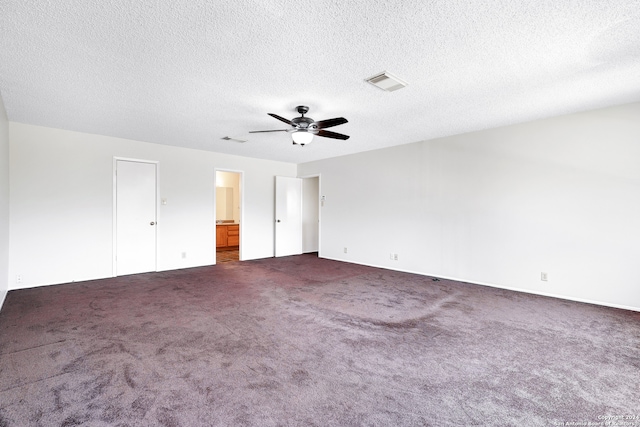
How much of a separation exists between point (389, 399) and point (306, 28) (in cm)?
257

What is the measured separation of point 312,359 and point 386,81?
261cm

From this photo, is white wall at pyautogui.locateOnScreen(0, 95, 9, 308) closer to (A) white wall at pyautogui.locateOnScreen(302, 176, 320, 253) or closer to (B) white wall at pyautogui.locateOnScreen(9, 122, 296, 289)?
(B) white wall at pyautogui.locateOnScreen(9, 122, 296, 289)

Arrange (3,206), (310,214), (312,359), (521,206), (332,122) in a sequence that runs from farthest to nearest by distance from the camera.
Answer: (310,214) < (521,206) < (3,206) < (332,122) < (312,359)

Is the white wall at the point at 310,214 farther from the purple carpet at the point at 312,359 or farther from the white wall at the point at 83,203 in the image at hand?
the purple carpet at the point at 312,359

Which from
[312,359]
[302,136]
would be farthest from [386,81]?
[312,359]

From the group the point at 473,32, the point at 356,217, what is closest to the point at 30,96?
the point at 473,32

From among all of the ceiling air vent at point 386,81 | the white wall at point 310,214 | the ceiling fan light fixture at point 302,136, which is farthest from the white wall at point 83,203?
the ceiling air vent at point 386,81

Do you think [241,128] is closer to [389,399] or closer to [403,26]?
[403,26]

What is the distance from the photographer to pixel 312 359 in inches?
91.1

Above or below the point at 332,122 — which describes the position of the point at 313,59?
above

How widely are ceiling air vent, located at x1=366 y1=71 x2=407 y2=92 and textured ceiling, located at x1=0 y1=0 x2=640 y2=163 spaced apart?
0.09 meters

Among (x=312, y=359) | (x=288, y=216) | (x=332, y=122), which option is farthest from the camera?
(x=288, y=216)

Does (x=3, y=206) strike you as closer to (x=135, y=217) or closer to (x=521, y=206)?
(x=135, y=217)

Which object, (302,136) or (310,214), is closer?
(302,136)
